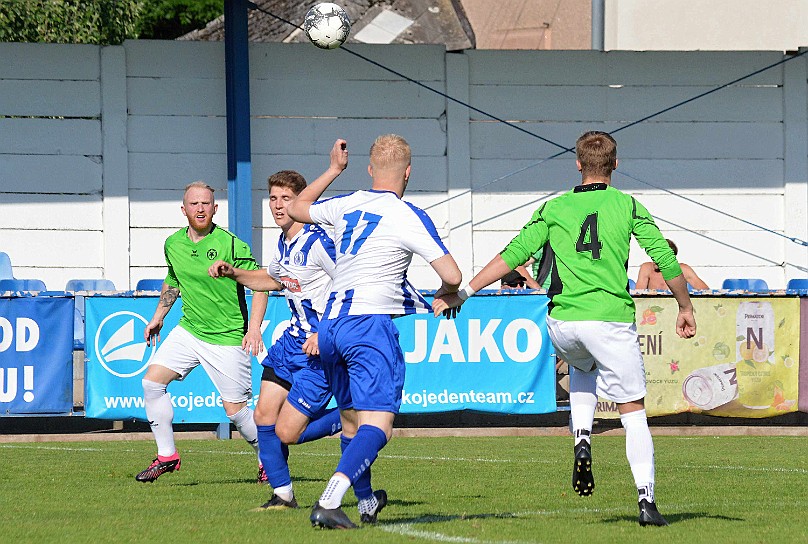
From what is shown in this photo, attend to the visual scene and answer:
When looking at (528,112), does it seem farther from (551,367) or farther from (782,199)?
(551,367)

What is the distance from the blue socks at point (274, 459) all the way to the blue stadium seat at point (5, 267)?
35.2 feet

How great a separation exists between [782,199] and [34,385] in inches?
437

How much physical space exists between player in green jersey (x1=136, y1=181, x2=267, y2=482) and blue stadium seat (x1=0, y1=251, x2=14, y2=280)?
836 cm

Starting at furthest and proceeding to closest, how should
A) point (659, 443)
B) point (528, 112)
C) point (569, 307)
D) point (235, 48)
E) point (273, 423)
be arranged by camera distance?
point (528, 112) < point (235, 48) < point (659, 443) < point (273, 423) < point (569, 307)

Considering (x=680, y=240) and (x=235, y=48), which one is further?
(x=680, y=240)

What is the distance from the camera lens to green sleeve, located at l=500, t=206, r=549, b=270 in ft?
23.3

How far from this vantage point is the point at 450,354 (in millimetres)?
13797

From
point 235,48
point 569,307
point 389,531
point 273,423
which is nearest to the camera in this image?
point 389,531

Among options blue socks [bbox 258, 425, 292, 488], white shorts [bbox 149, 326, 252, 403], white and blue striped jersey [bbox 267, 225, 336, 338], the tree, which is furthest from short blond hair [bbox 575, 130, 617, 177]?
the tree

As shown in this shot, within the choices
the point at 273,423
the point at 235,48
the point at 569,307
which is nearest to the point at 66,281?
the point at 235,48

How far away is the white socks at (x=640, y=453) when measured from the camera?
693 centimetres

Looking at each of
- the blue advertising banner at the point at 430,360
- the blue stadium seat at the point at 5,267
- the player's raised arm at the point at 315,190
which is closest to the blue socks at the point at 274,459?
the player's raised arm at the point at 315,190

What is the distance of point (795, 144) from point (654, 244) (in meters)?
13.5

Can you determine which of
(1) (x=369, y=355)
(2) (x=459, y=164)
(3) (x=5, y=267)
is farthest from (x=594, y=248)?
(2) (x=459, y=164)
